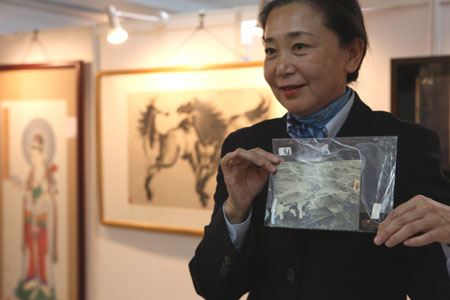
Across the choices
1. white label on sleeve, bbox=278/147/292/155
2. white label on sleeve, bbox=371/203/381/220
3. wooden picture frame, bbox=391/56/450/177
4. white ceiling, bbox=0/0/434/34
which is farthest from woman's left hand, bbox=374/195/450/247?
white ceiling, bbox=0/0/434/34

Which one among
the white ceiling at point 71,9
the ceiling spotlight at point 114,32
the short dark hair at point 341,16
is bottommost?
the short dark hair at point 341,16

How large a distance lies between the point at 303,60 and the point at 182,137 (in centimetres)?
199

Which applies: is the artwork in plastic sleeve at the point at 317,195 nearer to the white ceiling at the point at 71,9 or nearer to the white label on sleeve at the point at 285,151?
the white label on sleeve at the point at 285,151

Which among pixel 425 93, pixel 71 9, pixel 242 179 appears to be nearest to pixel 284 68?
pixel 242 179

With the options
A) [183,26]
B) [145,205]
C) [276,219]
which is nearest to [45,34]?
[183,26]

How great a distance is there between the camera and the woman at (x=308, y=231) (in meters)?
1.37

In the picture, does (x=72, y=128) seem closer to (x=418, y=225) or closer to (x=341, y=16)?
(x=341, y=16)

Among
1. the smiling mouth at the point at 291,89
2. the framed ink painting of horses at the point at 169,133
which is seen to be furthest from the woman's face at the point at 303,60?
the framed ink painting of horses at the point at 169,133

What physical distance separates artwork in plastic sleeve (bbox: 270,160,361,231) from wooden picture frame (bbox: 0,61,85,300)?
2.64 metres

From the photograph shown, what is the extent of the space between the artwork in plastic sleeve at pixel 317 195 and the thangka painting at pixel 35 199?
8.99ft

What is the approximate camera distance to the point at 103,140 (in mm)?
3680

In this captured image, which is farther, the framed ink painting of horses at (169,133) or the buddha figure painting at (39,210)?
the buddha figure painting at (39,210)

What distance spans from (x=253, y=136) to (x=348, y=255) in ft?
1.48

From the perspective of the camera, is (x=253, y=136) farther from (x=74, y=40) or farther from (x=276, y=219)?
(x=74, y=40)
